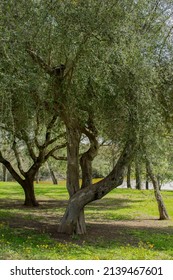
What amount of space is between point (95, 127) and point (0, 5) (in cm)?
511

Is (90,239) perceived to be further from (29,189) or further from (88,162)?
(29,189)

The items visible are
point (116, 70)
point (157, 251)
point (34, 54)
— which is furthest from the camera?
point (157, 251)

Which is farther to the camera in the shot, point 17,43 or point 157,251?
point 157,251

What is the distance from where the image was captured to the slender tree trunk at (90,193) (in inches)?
484

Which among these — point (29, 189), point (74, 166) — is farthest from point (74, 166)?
point (29, 189)

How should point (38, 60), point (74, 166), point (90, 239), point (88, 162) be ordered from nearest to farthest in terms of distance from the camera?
point (38, 60)
point (90, 239)
point (74, 166)
point (88, 162)

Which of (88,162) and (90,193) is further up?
(88,162)

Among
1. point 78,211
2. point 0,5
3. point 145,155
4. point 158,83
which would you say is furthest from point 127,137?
point 0,5

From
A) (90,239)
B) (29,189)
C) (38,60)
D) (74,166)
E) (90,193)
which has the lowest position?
(90,239)

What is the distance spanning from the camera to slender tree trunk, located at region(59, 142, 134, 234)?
1230 centimetres

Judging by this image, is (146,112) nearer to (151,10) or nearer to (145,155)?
(145,155)

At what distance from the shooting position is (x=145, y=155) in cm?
1045

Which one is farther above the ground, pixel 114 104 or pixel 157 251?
pixel 114 104

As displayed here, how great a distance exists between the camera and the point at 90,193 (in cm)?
1252
